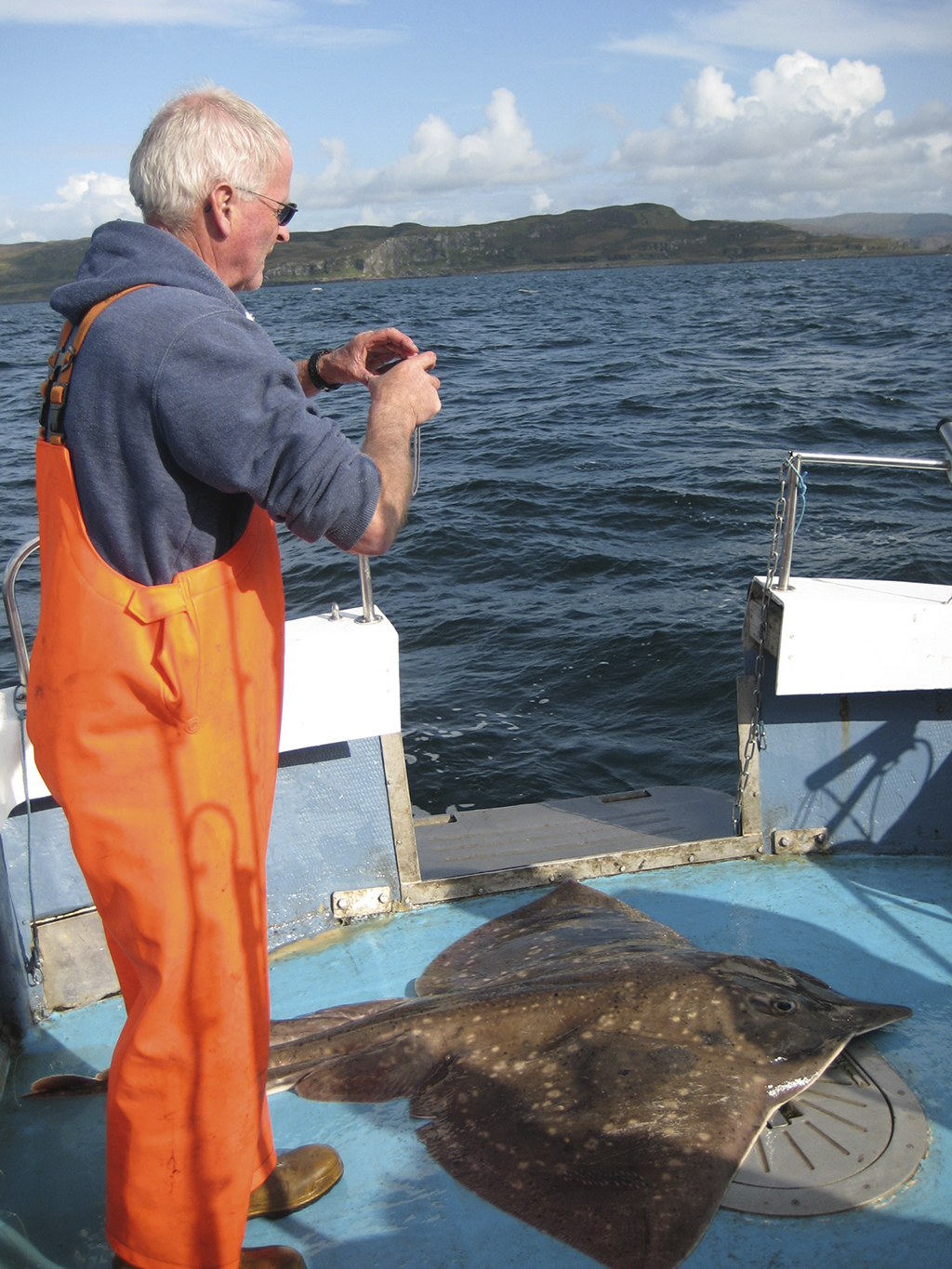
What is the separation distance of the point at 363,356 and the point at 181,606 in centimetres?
122

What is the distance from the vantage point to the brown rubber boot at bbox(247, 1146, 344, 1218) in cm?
250

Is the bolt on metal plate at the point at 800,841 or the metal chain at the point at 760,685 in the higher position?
the metal chain at the point at 760,685

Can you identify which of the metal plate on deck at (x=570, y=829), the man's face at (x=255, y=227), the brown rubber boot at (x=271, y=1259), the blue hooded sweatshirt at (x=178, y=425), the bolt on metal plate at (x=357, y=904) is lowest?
the metal plate on deck at (x=570, y=829)

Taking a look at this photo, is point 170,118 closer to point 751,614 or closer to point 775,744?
point 751,614

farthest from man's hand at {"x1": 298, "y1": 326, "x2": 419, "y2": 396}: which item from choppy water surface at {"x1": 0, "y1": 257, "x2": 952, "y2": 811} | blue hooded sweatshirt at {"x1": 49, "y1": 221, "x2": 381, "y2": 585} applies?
choppy water surface at {"x1": 0, "y1": 257, "x2": 952, "y2": 811}

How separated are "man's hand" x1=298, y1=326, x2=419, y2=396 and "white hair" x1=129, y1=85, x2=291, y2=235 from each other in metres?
0.74

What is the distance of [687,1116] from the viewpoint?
7.83ft

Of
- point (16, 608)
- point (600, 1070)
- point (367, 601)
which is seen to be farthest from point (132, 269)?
point (600, 1070)

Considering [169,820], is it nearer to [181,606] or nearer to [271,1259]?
[181,606]

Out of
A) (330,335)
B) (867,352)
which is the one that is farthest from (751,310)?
(330,335)

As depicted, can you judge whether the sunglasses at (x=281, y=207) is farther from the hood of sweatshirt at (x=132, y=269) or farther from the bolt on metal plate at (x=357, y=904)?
the bolt on metal plate at (x=357, y=904)

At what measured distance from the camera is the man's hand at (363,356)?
2742 millimetres

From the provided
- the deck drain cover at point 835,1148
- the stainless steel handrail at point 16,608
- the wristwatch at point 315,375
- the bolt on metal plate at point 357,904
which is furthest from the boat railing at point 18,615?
the deck drain cover at point 835,1148

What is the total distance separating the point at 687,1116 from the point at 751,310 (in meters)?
49.8
